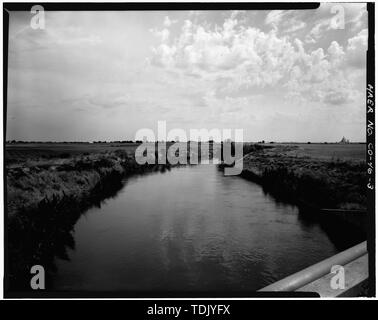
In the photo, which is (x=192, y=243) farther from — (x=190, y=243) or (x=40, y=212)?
(x=40, y=212)

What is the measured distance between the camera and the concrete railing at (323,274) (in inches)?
96.6

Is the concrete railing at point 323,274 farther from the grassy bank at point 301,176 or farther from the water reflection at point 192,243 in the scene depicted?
the grassy bank at point 301,176

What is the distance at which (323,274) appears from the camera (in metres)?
2.60

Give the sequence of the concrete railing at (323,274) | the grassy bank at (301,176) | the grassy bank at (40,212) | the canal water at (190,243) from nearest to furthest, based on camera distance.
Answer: the concrete railing at (323,274)
the grassy bank at (40,212)
the canal water at (190,243)
the grassy bank at (301,176)

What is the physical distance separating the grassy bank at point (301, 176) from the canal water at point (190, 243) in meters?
0.46

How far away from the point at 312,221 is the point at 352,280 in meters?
4.64

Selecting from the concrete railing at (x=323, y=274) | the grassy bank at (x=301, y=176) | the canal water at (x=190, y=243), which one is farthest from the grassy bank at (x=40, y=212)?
the grassy bank at (x=301, y=176)

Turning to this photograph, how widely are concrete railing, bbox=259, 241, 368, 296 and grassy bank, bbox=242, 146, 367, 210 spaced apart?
1853 mm

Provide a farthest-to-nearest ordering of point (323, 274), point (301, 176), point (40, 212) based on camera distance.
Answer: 1. point (301, 176)
2. point (40, 212)
3. point (323, 274)

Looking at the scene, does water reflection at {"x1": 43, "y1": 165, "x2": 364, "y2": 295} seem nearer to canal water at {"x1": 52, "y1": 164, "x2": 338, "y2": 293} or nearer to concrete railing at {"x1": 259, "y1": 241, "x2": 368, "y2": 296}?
canal water at {"x1": 52, "y1": 164, "x2": 338, "y2": 293}

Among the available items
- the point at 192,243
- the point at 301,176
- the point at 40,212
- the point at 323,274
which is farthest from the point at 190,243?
the point at 301,176

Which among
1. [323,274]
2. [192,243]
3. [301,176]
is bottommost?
[192,243]

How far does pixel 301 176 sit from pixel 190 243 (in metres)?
3.53
